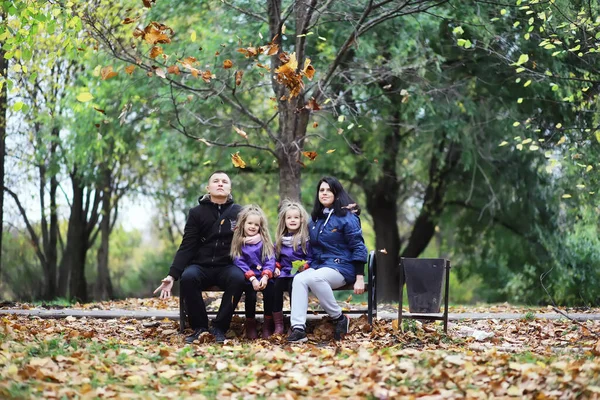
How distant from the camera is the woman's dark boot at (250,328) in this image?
24.4 ft

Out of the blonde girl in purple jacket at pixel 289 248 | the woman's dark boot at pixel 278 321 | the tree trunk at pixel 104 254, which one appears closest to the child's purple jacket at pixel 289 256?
the blonde girl in purple jacket at pixel 289 248

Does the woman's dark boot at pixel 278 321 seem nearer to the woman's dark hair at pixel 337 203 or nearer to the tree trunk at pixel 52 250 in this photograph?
the woman's dark hair at pixel 337 203

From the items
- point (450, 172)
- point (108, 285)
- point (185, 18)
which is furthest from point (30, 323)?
point (108, 285)

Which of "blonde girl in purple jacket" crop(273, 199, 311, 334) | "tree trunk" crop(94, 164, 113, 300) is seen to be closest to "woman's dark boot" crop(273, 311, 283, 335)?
"blonde girl in purple jacket" crop(273, 199, 311, 334)

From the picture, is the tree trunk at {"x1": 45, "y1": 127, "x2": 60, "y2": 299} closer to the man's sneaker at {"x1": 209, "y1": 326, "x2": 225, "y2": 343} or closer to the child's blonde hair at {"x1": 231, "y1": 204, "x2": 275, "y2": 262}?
the child's blonde hair at {"x1": 231, "y1": 204, "x2": 275, "y2": 262}

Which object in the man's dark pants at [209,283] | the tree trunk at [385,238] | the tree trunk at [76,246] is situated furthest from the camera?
the tree trunk at [76,246]

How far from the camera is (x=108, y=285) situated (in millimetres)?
22266

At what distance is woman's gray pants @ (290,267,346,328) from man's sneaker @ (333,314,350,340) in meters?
0.12

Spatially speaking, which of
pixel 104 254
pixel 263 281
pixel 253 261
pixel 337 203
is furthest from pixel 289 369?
pixel 104 254

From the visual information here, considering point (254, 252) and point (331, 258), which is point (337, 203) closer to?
point (331, 258)

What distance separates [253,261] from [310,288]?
604mm

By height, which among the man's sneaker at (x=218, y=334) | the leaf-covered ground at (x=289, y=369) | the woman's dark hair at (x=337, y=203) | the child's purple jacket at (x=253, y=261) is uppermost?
the woman's dark hair at (x=337, y=203)

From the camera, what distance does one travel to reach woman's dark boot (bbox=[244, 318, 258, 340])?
7.43 metres

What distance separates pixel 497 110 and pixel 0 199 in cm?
905
